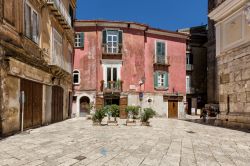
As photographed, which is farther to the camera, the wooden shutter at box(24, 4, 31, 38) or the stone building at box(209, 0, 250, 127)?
the stone building at box(209, 0, 250, 127)

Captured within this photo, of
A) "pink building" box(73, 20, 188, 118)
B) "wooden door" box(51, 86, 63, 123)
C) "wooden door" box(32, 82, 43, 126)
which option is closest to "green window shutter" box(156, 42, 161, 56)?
"pink building" box(73, 20, 188, 118)

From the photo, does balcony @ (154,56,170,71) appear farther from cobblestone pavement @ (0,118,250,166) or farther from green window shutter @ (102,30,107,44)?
cobblestone pavement @ (0,118,250,166)

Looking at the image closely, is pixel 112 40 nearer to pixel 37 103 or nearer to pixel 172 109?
pixel 172 109

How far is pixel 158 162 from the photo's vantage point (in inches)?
263

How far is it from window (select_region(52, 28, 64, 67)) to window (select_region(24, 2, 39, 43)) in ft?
10.2

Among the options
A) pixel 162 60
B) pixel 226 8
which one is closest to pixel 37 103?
pixel 226 8

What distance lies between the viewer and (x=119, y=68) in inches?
1110

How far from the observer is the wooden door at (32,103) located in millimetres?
12820

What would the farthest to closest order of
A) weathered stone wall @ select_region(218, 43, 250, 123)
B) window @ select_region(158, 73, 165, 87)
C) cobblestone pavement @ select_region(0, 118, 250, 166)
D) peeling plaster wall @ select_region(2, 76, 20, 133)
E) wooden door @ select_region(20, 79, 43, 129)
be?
window @ select_region(158, 73, 165, 87)
weathered stone wall @ select_region(218, 43, 250, 123)
wooden door @ select_region(20, 79, 43, 129)
peeling plaster wall @ select_region(2, 76, 20, 133)
cobblestone pavement @ select_region(0, 118, 250, 166)

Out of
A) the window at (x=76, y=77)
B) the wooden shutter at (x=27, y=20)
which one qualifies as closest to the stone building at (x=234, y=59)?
the wooden shutter at (x=27, y=20)

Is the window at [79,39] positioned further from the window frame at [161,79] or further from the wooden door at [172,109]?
the wooden door at [172,109]

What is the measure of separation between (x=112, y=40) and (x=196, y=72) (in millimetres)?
14647

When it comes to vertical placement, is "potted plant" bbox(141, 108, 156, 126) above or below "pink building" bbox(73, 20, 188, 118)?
below

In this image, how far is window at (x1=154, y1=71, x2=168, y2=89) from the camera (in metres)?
29.7
